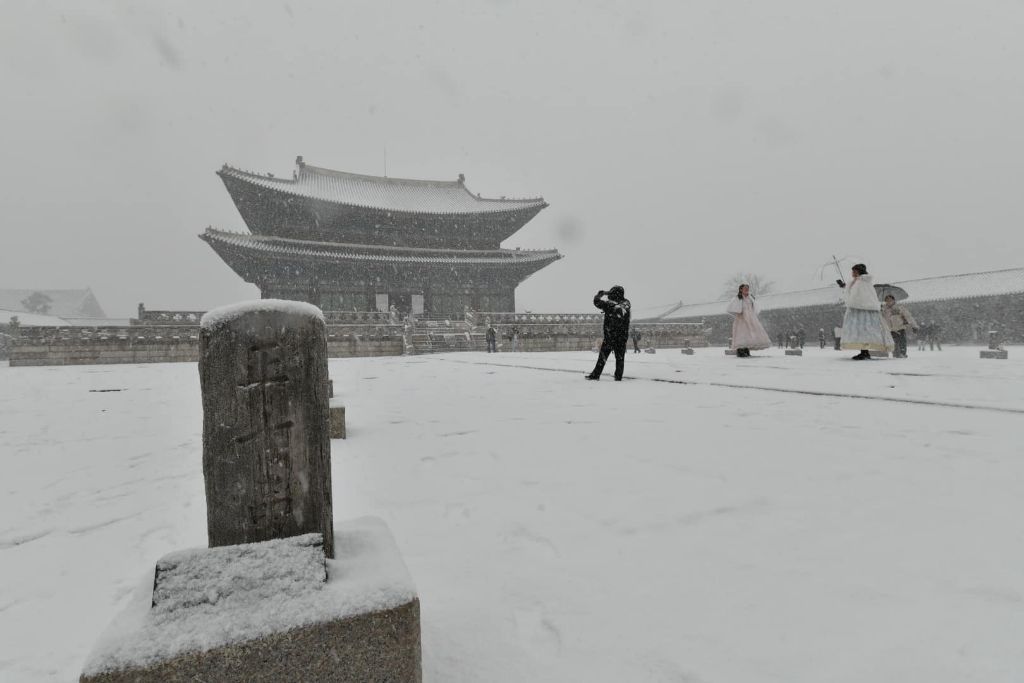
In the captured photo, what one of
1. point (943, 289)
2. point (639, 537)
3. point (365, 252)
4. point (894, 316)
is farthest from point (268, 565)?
point (943, 289)

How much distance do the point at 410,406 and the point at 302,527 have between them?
138 inches

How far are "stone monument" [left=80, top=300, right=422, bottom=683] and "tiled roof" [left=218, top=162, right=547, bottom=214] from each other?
901 inches

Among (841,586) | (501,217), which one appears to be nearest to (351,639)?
(841,586)

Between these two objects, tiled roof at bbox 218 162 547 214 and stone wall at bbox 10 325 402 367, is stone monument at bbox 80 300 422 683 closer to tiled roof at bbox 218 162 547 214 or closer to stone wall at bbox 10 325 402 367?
stone wall at bbox 10 325 402 367

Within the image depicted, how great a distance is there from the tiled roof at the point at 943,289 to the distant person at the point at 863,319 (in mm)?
17470

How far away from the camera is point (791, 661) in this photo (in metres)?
0.96

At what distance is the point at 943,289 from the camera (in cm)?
2300

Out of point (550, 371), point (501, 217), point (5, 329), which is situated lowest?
point (550, 371)

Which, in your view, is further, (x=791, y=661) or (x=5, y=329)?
(x=5, y=329)

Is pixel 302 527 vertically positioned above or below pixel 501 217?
below

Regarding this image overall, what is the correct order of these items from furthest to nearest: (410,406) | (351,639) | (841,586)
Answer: (410,406) < (841,586) < (351,639)

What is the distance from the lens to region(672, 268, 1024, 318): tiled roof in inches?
818

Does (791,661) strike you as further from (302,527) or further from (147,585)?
(147,585)

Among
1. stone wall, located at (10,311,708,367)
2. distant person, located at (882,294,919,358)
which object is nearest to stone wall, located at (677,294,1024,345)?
stone wall, located at (10,311,708,367)
